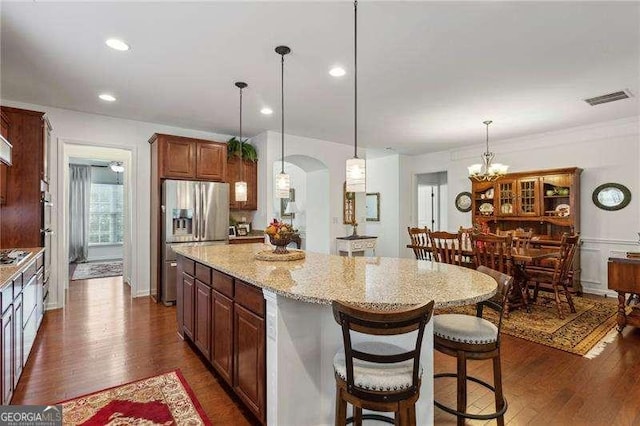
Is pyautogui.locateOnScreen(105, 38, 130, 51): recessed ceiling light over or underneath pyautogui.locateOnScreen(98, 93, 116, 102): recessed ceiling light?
underneath

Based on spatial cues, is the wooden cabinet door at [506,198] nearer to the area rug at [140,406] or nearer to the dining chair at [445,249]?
the dining chair at [445,249]

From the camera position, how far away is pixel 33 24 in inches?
97.0

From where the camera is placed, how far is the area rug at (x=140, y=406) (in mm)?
2025

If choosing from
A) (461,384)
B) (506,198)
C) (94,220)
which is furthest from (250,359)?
(94,220)

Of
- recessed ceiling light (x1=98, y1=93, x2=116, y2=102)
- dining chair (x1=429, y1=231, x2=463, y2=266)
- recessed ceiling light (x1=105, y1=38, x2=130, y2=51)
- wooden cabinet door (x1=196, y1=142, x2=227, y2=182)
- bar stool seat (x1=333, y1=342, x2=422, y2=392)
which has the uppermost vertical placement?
recessed ceiling light (x1=98, y1=93, x2=116, y2=102)

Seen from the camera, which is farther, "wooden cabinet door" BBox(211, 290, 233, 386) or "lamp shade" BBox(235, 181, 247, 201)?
"lamp shade" BBox(235, 181, 247, 201)

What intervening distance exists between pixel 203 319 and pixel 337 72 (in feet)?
8.49

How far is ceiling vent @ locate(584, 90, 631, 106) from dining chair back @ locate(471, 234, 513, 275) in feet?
6.82

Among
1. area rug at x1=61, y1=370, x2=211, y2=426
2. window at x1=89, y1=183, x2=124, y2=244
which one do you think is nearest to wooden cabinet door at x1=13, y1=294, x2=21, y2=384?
area rug at x1=61, y1=370, x2=211, y2=426

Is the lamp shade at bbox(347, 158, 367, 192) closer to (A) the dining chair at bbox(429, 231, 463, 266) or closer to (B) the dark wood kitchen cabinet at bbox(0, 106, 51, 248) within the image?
(A) the dining chair at bbox(429, 231, 463, 266)

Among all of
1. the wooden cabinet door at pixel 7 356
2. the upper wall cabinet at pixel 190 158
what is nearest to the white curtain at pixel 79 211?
the upper wall cabinet at pixel 190 158

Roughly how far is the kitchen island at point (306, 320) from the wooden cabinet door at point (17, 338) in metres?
1.42

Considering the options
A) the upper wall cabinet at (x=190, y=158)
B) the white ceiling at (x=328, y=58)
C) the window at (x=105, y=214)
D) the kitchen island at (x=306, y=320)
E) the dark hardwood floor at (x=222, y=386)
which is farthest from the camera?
the window at (x=105, y=214)

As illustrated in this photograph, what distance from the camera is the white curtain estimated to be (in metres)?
8.15
